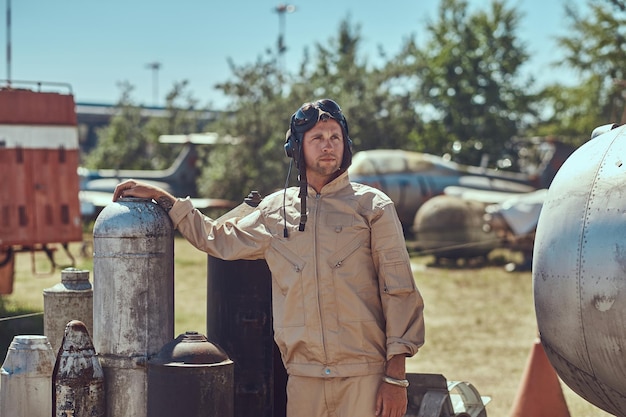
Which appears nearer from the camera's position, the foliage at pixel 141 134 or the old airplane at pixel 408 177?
the old airplane at pixel 408 177

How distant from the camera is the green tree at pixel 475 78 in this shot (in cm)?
3438

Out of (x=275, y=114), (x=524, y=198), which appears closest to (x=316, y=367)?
(x=524, y=198)

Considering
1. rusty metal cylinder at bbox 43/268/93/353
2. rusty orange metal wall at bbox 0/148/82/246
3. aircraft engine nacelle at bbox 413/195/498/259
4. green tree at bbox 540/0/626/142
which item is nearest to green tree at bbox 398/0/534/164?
green tree at bbox 540/0/626/142

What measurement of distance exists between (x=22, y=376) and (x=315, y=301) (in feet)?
4.62

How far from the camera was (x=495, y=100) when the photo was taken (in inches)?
1382

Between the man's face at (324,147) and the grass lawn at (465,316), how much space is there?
4042 mm

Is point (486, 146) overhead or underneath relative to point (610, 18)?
underneath

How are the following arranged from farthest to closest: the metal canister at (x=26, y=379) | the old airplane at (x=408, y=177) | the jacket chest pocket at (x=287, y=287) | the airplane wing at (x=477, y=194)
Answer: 1. the old airplane at (x=408, y=177)
2. the airplane wing at (x=477, y=194)
3. the metal canister at (x=26, y=379)
4. the jacket chest pocket at (x=287, y=287)

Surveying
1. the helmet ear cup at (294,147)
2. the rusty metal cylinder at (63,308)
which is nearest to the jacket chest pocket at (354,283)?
the helmet ear cup at (294,147)

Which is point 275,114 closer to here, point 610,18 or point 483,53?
point 483,53

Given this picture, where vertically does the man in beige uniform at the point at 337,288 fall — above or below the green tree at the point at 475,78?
below

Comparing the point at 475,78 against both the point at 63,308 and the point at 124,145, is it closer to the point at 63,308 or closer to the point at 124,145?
the point at 124,145

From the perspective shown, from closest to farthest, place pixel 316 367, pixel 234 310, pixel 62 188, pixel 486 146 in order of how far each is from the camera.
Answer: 1. pixel 316 367
2. pixel 234 310
3. pixel 62 188
4. pixel 486 146

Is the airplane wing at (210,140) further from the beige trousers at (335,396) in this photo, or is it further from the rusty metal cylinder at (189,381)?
the beige trousers at (335,396)
